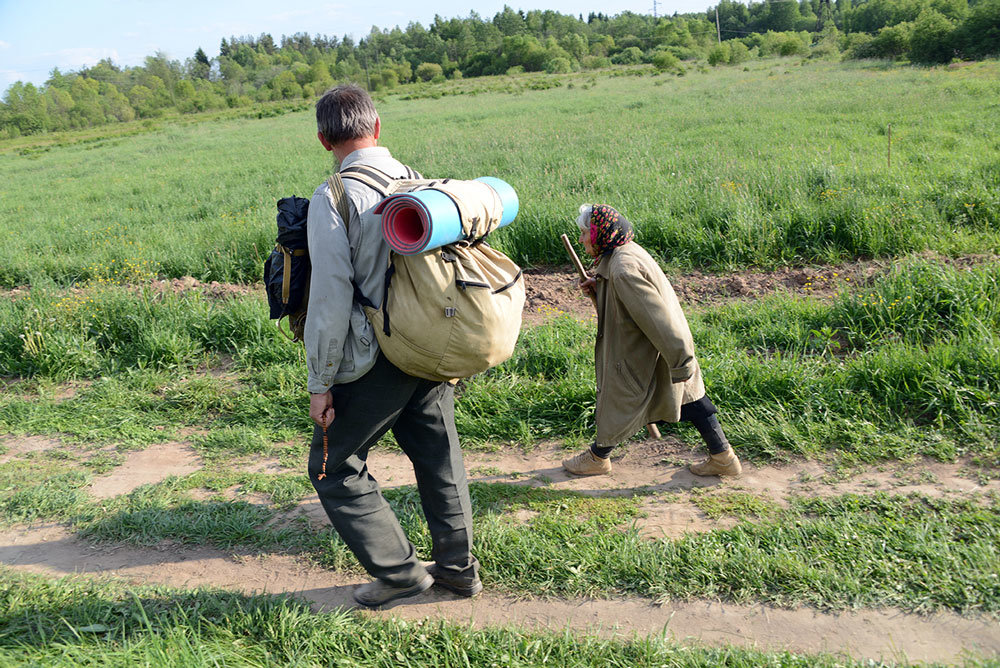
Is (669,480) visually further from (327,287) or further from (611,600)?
(327,287)

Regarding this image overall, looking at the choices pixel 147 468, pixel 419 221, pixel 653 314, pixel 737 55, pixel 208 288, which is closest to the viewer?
pixel 419 221

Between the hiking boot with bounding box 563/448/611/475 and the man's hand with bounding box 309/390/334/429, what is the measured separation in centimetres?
181

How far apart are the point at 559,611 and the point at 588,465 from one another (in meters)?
1.23

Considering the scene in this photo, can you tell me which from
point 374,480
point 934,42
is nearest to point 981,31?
point 934,42

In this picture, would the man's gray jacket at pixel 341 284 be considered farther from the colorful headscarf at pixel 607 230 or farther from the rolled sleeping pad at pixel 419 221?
the colorful headscarf at pixel 607 230

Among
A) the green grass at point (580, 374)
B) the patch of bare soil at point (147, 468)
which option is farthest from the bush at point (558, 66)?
the patch of bare soil at point (147, 468)

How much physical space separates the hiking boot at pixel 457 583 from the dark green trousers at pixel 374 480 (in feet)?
0.07

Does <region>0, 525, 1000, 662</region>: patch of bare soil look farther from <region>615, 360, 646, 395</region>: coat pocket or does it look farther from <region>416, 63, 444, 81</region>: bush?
<region>416, 63, 444, 81</region>: bush

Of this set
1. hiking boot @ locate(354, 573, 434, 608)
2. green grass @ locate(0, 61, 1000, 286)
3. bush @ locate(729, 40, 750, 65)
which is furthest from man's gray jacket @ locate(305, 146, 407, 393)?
bush @ locate(729, 40, 750, 65)

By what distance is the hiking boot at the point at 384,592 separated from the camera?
2900 millimetres

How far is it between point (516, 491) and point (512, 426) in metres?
0.73

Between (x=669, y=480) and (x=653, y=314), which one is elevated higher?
(x=653, y=314)

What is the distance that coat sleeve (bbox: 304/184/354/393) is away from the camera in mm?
2404

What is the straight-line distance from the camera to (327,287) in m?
2.42
